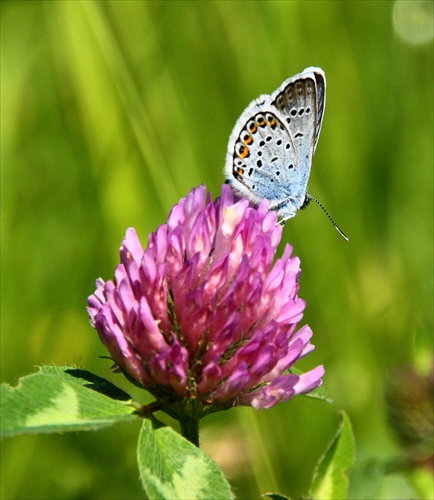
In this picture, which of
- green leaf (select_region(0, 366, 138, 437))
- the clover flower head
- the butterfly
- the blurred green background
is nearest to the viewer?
green leaf (select_region(0, 366, 138, 437))

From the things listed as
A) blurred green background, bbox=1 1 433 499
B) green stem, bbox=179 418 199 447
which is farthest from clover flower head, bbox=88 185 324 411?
blurred green background, bbox=1 1 433 499

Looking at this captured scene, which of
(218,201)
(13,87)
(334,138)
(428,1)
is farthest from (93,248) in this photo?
(428,1)

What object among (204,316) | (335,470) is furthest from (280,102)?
(335,470)

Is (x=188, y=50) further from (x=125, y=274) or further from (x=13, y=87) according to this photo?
(x=125, y=274)

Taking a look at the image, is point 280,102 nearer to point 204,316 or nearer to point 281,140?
point 281,140

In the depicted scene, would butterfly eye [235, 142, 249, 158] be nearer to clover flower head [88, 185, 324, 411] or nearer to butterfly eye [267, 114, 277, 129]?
butterfly eye [267, 114, 277, 129]
